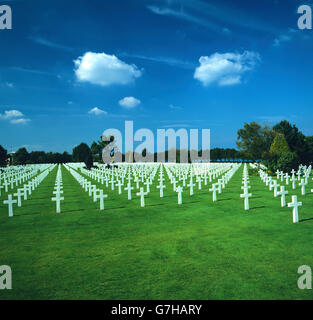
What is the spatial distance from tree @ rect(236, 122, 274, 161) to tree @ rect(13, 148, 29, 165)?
75.3 meters

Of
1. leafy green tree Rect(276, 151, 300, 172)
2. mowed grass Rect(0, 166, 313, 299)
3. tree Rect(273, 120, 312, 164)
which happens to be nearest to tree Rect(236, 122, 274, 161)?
tree Rect(273, 120, 312, 164)

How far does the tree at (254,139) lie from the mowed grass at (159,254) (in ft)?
174

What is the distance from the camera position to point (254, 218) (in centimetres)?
872

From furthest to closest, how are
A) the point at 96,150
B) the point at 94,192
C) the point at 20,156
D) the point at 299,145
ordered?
the point at 20,156 < the point at 96,150 < the point at 299,145 < the point at 94,192

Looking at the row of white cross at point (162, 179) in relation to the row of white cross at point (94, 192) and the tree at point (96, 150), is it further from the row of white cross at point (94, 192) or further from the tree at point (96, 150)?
the tree at point (96, 150)

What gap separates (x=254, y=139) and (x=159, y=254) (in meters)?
62.6

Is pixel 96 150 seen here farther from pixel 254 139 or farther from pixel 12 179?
pixel 12 179

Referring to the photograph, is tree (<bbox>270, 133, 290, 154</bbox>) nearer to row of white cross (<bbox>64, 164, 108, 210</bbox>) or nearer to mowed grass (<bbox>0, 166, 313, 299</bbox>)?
row of white cross (<bbox>64, 164, 108, 210</bbox>)

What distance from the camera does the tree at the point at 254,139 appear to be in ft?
196

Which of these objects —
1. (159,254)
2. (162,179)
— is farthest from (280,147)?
(159,254)

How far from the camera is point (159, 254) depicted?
5.64 meters

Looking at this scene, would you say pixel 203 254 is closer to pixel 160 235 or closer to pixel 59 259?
pixel 160 235
